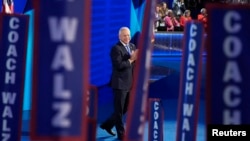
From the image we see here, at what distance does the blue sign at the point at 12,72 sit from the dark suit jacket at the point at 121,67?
5439mm

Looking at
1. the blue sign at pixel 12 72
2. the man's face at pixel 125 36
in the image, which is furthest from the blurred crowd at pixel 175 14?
the blue sign at pixel 12 72

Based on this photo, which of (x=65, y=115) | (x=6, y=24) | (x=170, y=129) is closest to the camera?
(x=65, y=115)

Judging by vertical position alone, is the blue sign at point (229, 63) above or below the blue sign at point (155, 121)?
above

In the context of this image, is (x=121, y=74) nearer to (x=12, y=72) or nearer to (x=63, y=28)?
(x=12, y=72)

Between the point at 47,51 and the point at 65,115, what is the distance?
14cm

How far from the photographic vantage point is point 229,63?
156 cm

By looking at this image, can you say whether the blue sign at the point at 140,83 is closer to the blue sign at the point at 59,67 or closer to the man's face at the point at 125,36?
the blue sign at the point at 59,67

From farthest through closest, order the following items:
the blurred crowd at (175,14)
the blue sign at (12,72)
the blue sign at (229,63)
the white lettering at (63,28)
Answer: the blurred crowd at (175,14) < the blue sign at (12,72) < the blue sign at (229,63) < the white lettering at (63,28)

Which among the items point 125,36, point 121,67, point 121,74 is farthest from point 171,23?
point 125,36

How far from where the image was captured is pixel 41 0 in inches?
51.6

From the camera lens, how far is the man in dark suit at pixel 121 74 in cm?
754

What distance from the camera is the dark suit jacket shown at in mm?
7562

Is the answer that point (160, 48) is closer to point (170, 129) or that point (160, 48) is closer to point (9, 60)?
A: point (170, 129)

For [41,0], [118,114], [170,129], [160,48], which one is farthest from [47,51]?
[160,48]
